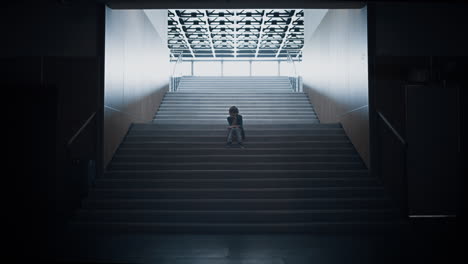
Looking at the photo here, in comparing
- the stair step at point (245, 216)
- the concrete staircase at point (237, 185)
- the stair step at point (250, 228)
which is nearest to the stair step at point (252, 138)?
the concrete staircase at point (237, 185)

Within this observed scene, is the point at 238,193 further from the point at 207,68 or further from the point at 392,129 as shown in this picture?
the point at 207,68

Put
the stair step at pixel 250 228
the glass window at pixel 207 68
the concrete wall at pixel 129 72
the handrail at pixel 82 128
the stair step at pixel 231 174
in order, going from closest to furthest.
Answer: the stair step at pixel 250 228, the handrail at pixel 82 128, the stair step at pixel 231 174, the concrete wall at pixel 129 72, the glass window at pixel 207 68

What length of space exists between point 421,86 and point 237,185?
151 inches

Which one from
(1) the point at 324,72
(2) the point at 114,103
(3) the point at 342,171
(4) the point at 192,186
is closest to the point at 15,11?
(2) the point at 114,103

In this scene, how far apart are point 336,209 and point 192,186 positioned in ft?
8.30

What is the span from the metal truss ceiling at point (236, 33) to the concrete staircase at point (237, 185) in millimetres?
10729

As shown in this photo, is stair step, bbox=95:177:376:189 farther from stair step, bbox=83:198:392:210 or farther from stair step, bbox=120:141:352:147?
stair step, bbox=120:141:352:147

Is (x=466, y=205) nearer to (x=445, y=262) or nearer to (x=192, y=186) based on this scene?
(x=445, y=262)

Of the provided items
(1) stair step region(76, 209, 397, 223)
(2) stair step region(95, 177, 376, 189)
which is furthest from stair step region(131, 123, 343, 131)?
(1) stair step region(76, 209, 397, 223)

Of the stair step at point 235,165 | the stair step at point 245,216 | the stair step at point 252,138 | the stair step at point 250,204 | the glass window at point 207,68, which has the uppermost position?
the glass window at point 207,68

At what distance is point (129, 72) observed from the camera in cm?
1151

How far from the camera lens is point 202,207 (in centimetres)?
837

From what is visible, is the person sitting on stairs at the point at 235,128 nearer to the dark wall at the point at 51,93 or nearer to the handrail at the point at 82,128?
the dark wall at the point at 51,93

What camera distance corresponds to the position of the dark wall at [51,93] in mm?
8820
